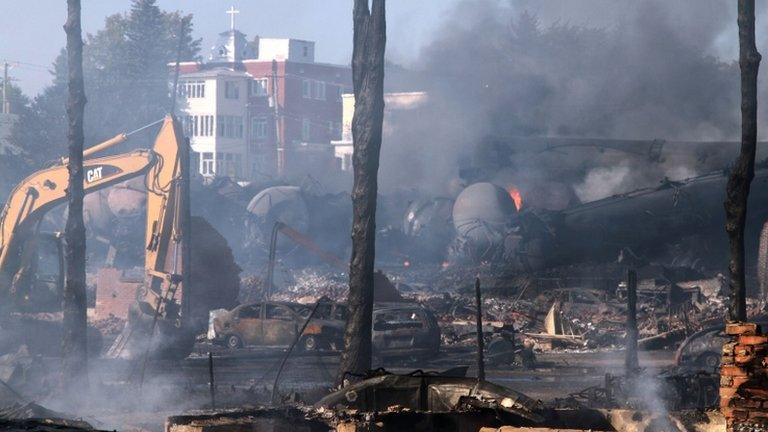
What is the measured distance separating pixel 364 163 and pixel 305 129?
7958cm

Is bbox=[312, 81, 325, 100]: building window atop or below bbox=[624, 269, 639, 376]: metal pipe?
atop

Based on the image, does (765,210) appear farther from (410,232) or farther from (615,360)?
(410,232)

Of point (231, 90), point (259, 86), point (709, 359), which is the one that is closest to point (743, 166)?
point (709, 359)

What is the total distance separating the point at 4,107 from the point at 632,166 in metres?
50.5

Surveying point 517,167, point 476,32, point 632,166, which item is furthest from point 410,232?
point 476,32

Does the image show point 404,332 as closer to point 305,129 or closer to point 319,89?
point 305,129

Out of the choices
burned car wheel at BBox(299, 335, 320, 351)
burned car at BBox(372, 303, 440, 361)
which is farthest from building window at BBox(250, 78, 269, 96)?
burned car at BBox(372, 303, 440, 361)

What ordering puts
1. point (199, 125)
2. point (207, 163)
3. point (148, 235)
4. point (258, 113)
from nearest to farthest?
point (148, 235)
point (258, 113)
point (199, 125)
point (207, 163)

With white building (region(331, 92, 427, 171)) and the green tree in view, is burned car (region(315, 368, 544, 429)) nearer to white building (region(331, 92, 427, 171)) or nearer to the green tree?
white building (region(331, 92, 427, 171))

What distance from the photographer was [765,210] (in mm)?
37281

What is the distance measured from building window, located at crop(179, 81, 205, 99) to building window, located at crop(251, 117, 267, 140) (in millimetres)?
4951

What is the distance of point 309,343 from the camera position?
2661cm

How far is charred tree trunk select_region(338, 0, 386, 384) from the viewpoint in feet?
53.3

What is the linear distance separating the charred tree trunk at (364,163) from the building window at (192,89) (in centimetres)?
7995
